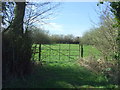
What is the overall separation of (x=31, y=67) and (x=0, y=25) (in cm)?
220

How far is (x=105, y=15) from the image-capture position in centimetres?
887

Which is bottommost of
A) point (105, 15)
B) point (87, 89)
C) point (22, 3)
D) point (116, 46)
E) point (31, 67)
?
point (87, 89)

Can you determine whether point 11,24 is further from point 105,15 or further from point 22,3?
point 105,15

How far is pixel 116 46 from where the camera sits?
26.3 feet

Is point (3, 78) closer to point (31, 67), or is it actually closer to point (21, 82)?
point (21, 82)

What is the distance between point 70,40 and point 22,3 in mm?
11176

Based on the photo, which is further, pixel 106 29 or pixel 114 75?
pixel 106 29

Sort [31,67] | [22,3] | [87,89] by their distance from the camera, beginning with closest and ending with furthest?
[87,89] → [31,67] → [22,3]

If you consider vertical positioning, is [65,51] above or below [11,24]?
below

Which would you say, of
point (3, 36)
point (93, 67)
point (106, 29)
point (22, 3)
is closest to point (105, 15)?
point (106, 29)

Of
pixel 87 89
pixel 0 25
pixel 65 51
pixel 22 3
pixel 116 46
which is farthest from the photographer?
pixel 65 51

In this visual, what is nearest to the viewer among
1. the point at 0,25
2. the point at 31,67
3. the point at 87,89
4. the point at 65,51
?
the point at 87,89

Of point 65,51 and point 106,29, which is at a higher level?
point 106,29

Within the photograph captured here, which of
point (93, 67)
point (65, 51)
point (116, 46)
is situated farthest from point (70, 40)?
point (116, 46)
